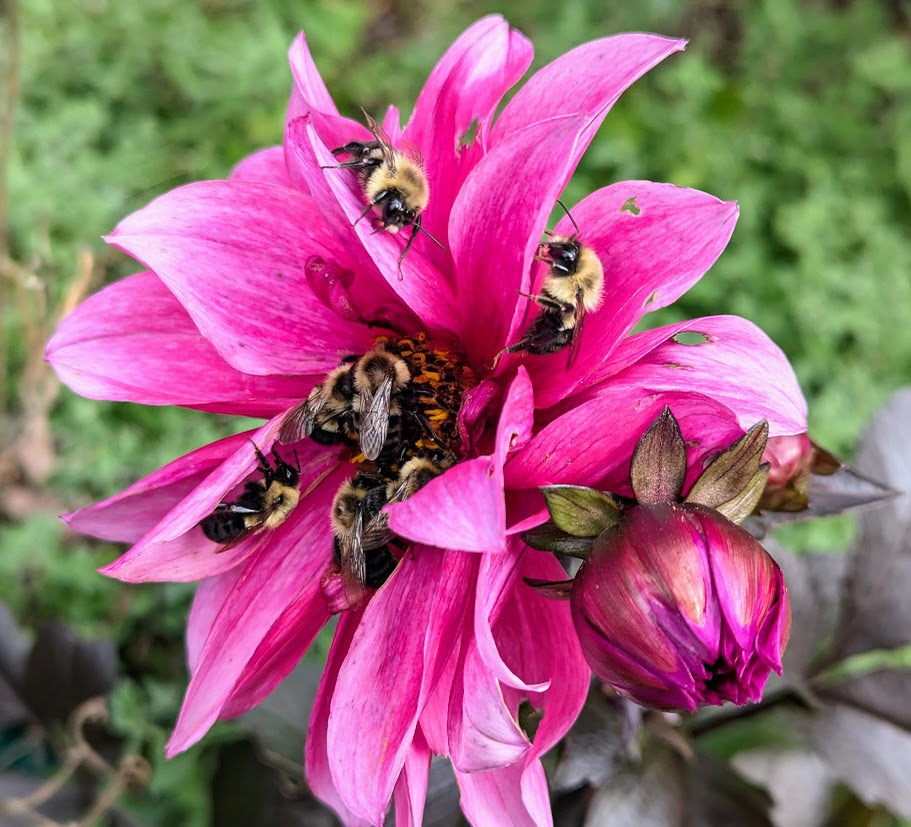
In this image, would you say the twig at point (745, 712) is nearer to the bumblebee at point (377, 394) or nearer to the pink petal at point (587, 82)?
the bumblebee at point (377, 394)

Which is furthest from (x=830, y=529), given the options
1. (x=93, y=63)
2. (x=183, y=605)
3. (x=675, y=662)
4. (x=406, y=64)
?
(x=93, y=63)

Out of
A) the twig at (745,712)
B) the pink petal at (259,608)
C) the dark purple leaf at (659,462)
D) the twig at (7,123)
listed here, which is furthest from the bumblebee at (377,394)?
the twig at (7,123)

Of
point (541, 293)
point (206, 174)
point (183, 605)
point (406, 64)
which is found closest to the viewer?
point (541, 293)

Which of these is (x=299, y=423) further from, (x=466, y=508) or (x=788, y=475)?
(x=788, y=475)

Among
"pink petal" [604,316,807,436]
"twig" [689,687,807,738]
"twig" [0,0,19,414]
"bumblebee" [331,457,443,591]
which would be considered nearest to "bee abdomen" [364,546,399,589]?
"bumblebee" [331,457,443,591]

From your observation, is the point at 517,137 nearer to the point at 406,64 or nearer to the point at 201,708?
the point at 201,708
